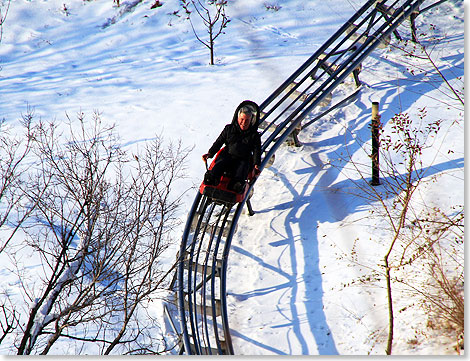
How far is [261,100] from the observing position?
10492mm

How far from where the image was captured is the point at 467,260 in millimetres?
5238

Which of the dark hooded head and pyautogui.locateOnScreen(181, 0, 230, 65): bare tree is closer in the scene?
the dark hooded head

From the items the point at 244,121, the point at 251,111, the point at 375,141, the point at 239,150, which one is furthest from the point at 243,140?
the point at 375,141

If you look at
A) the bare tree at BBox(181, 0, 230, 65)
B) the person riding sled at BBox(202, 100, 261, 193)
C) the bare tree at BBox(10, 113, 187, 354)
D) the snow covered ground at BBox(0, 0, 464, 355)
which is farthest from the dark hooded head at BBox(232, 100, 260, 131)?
the bare tree at BBox(181, 0, 230, 65)

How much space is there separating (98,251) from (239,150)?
A: 231 cm

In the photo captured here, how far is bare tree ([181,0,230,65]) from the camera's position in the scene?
1276cm

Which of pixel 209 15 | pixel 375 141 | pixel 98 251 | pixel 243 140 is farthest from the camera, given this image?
pixel 209 15

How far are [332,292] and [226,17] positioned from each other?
9.39 meters

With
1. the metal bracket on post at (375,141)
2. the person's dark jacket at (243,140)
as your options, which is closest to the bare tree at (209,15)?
the metal bracket on post at (375,141)

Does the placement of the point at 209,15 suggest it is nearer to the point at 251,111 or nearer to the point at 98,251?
the point at 251,111

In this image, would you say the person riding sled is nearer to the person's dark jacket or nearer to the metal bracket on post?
the person's dark jacket

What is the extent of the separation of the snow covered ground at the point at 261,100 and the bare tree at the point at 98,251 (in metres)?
0.82

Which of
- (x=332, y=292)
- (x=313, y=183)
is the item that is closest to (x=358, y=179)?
(x=313, y=183)

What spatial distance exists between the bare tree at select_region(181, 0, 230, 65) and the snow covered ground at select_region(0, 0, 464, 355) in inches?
10.6
